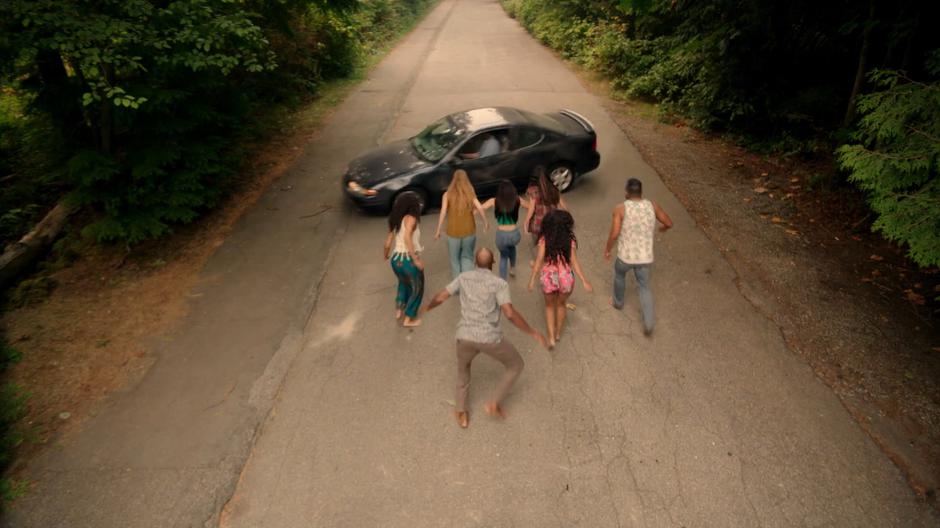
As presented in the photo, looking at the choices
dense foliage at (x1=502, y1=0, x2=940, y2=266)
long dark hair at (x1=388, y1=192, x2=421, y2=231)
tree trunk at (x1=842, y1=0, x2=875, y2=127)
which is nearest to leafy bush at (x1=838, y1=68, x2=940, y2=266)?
dense foliage at (x1=502, y1=0, x2=940, y2=266)

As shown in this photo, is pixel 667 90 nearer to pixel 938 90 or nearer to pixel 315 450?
pixel 938 90

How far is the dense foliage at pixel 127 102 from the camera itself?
5875 millimetres

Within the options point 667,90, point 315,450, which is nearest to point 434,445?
point 315,450

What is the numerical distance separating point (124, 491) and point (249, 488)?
1.13 metres

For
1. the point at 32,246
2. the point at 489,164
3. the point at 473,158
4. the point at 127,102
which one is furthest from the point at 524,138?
the point at 32,246

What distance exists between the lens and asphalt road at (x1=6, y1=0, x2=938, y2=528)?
4.16 meters

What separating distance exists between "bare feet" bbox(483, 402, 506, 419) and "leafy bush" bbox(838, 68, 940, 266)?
4.46m

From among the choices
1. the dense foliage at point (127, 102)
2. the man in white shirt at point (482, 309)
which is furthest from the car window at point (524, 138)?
the man in white shirt at point (482, 309)

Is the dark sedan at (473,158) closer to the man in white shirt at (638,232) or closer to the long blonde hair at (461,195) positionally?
the long blonde hair at (461,195)

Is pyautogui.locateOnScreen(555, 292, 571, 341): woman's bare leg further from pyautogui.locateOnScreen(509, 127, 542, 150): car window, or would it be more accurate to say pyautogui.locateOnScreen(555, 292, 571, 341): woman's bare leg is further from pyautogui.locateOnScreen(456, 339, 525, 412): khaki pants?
pyautogui.locateOnScreen(509, 127, 542, 150): car window

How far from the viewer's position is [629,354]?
5613 millimetres

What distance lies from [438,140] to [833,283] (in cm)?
627

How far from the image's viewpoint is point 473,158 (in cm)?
815

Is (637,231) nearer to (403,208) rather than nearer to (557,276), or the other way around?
(557,276)
